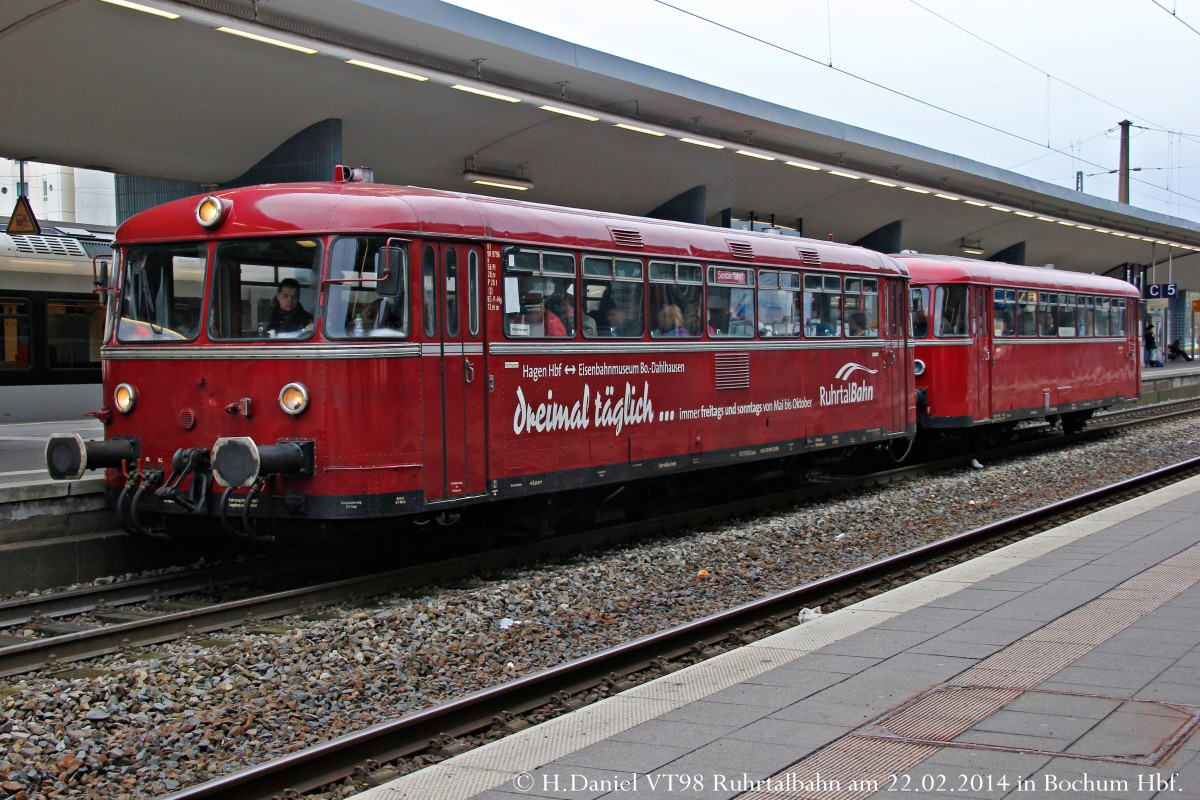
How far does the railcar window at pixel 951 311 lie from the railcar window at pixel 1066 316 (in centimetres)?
401

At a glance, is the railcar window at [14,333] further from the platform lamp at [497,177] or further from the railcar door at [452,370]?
the railcar door at [452,370]

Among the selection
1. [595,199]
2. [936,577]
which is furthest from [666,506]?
[595,199]

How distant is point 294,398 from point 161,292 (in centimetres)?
177

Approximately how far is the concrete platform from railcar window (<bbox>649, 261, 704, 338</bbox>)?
4587 mm

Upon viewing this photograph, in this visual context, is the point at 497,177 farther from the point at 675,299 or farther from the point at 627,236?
the point at 627,236

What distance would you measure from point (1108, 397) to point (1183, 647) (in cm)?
1892

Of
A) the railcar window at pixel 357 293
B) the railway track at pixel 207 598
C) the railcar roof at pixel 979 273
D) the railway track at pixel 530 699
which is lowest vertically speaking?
the railway track at pixel 530 699

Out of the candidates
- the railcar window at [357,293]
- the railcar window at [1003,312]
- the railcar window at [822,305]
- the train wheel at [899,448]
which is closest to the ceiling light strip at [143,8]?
the railcar window at [357,293]

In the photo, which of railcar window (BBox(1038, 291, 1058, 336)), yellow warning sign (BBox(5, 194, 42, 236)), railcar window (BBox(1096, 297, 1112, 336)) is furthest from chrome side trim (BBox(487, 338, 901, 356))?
railcar window (BBox(1096, 297, 1112, 336))

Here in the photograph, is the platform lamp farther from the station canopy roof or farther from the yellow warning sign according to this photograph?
the yellow warning sign

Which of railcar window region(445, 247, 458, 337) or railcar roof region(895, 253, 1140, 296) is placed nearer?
railcar window region(445, 247, 458, 337)

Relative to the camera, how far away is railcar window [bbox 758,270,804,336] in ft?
44.9

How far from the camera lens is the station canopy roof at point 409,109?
527 inches

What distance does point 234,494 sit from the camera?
29.8 ft
